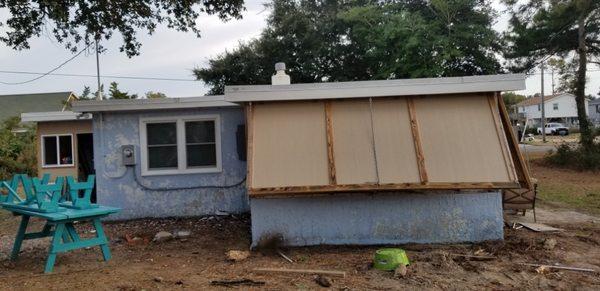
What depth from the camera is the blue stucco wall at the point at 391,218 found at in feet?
22.2

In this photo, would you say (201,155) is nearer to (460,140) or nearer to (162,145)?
(162,145)

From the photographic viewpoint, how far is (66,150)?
14.7 meters

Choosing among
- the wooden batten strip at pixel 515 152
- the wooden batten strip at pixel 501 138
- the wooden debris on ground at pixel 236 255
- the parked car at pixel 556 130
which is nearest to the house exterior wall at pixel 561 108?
the parked car at pixel 556 130

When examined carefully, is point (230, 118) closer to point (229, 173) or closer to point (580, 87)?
point (229, 173)

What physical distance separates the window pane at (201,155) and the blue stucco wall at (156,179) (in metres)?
0.21

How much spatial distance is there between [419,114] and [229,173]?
12.8 feet

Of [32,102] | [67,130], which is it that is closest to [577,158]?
[67,130]

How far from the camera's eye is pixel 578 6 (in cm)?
1695

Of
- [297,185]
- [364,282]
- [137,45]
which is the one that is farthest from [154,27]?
[364,282]

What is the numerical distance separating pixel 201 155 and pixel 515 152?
549 centimetres


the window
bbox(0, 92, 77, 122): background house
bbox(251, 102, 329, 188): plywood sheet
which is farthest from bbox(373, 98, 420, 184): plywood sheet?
bbox(0, 92, 77, 122): background house

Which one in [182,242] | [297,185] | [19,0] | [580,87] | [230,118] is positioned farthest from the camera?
[580,87]

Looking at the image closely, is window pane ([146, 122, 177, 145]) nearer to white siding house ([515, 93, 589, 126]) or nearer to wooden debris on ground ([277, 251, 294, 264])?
wooden debris on ground ([277, 251, 294, 264])

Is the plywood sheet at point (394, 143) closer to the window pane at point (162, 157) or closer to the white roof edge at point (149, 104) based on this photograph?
the white roof edge at point (149, 104)
